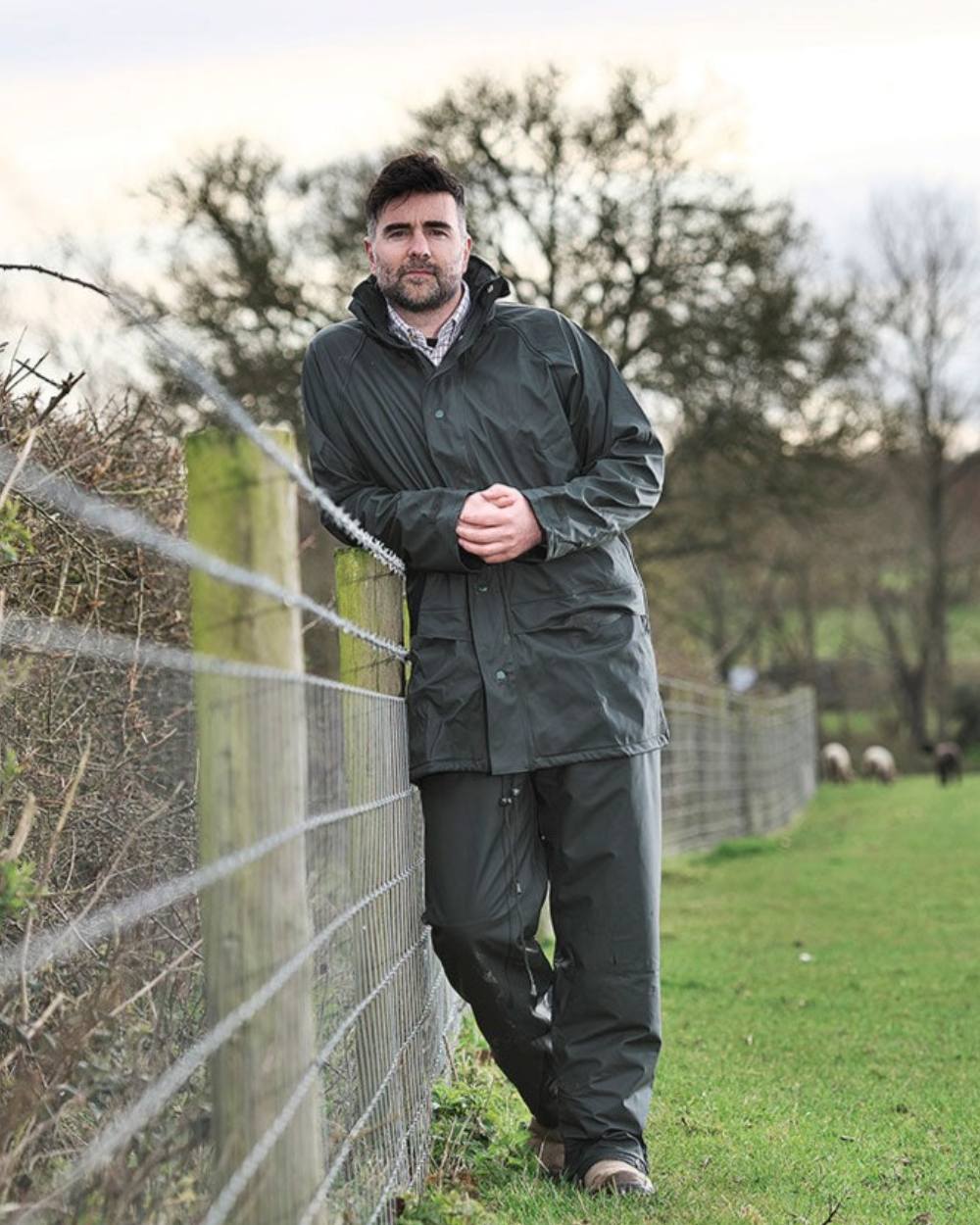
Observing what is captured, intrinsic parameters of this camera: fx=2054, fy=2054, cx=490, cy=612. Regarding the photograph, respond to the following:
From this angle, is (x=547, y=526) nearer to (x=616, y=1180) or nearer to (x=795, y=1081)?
(x=616, y=1180)

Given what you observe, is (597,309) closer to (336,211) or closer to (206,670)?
(336,211)

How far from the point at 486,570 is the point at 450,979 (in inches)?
35.4

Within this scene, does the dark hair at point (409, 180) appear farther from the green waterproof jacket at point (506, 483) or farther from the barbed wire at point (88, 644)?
the barbed wire at point (88, 644)

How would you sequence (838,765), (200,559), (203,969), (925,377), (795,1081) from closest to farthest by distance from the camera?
(200,559) → (203,969) → (795,1081) → (838,765) → (925,377)

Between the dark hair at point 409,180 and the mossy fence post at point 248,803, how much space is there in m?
1.89

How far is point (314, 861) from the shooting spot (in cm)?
322

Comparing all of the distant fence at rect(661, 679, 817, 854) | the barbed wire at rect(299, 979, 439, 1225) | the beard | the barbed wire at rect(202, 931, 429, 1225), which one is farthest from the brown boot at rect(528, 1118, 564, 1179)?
the distant fence at rect(661, 679, 817, 854)

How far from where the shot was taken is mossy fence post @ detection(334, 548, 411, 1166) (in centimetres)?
363

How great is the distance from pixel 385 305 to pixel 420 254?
0.15 metres

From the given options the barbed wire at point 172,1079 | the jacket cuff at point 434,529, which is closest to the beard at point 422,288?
the jacket cuff at point 434,529

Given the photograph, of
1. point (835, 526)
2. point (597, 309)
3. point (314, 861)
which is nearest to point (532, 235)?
point (597, 309)

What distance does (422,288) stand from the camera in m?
4.52

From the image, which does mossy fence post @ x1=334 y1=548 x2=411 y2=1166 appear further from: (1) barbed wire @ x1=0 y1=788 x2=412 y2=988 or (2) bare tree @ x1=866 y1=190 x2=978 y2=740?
(2) bare tree @ x1=866 y1=190 x2=978 y2=740

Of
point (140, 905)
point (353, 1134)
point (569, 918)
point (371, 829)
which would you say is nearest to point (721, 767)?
point (569, 918)
